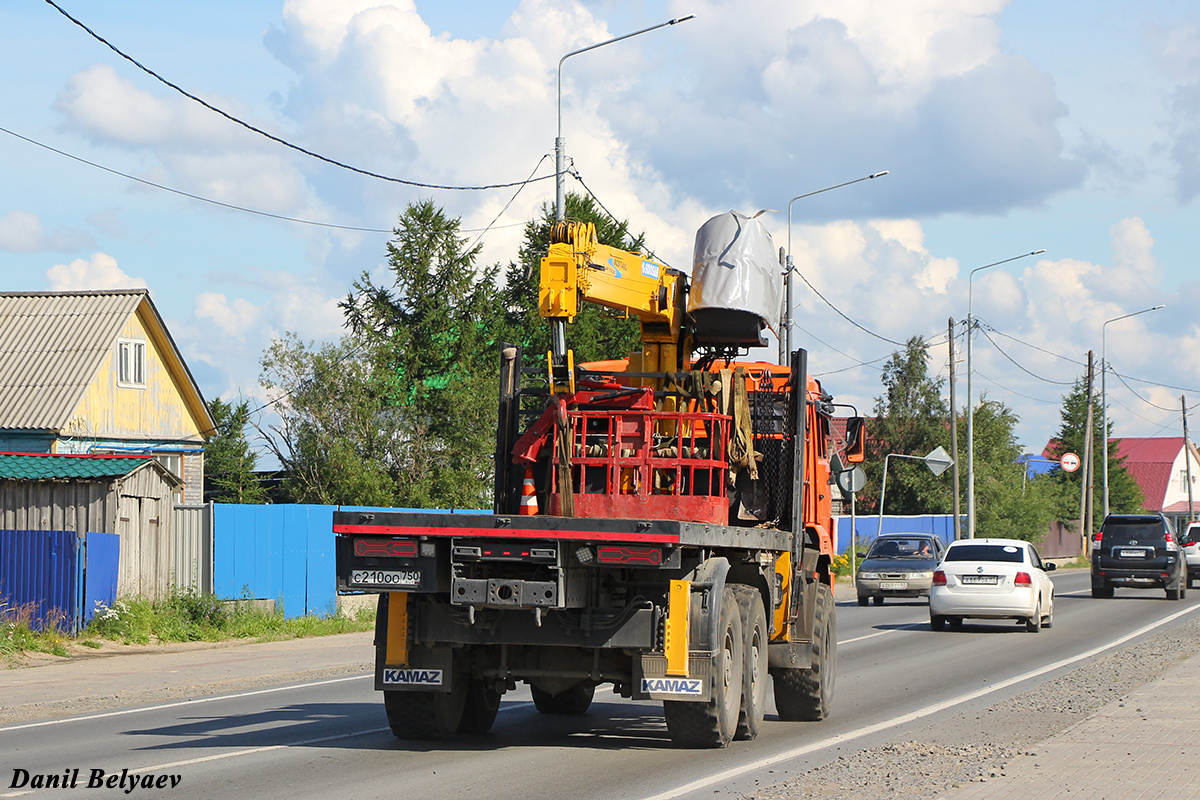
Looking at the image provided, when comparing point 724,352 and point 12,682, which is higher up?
point 724,352

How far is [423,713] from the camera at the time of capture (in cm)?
1125

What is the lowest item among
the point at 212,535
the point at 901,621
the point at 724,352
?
the point at 901,621

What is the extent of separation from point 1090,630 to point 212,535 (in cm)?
1487

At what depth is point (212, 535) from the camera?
2377 cm

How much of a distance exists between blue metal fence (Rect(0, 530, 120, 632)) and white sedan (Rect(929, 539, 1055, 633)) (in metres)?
13.5

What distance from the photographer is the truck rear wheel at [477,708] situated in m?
11.8

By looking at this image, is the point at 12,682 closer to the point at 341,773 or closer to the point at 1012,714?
the point at 341,773

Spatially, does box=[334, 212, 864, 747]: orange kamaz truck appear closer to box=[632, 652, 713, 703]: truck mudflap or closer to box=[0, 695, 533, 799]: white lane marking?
box=[632, 652, 713, 703]: truck mudflap

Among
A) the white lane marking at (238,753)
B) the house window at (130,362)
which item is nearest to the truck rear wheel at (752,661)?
the white lane marking at (238,753)

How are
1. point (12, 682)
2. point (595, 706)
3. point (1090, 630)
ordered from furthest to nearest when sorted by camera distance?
point (1090, 630) < point (12, 682) < point (595, 706)

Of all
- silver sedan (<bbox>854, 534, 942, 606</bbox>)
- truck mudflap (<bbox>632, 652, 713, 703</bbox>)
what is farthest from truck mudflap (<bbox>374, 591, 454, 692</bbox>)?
silver sedan (<bbox>854, 534, 942, 606</bbox>)

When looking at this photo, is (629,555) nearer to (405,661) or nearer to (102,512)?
(405,661)

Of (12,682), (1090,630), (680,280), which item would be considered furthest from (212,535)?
(1090,630)

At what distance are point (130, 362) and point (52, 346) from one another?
187cm
